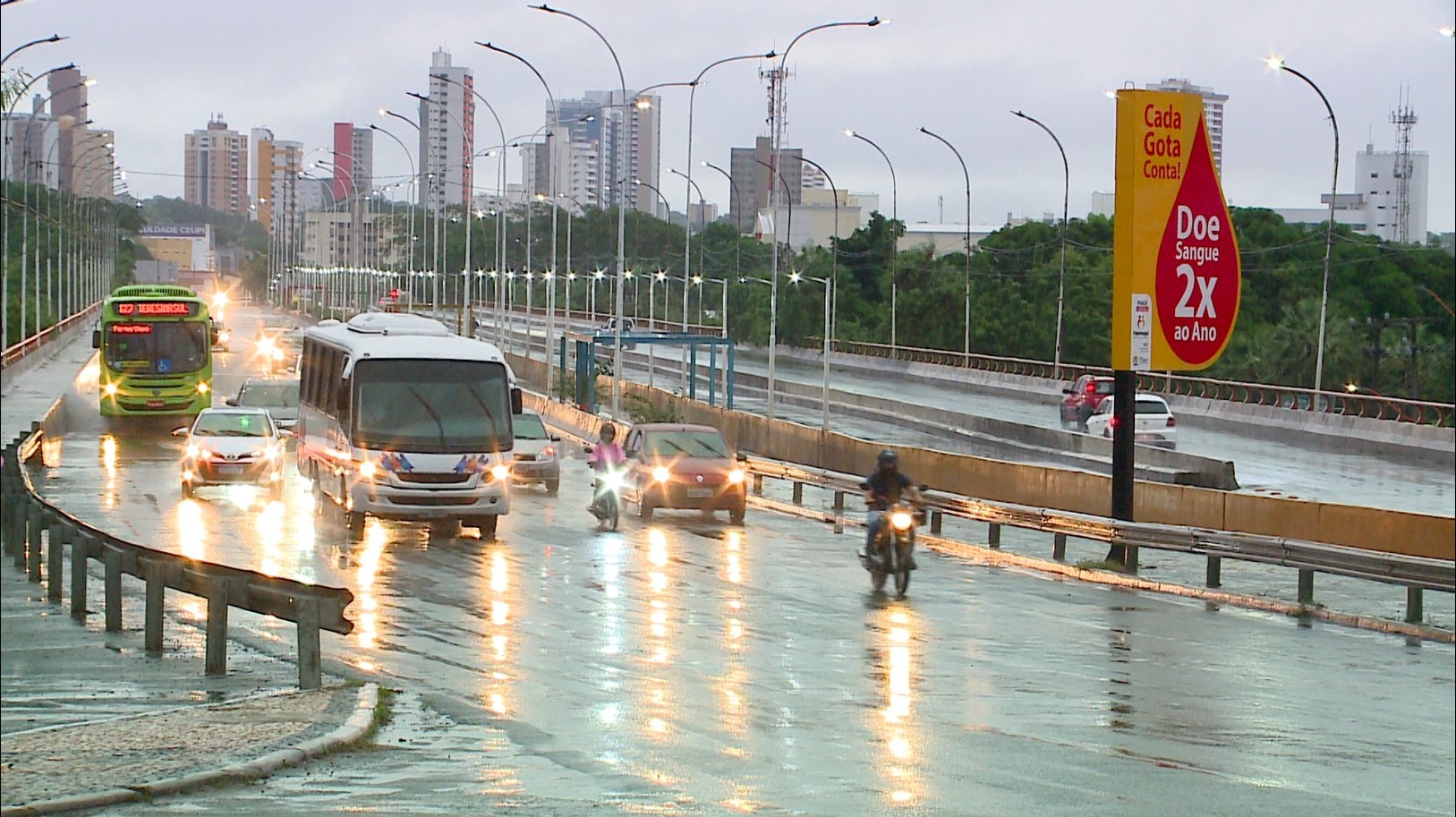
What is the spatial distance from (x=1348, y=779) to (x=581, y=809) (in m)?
4.40

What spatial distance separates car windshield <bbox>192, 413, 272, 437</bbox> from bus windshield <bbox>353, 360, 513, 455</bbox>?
332 inches

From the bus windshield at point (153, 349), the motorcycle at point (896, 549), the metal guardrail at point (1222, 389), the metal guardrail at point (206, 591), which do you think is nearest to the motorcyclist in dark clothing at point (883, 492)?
the motorcycle at point (896, 549)

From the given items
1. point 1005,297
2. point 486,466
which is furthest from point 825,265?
point 486,466

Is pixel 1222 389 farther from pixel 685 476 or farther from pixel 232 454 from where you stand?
pixel 232 454

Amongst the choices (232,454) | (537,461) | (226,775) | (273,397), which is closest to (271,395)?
(273,397)

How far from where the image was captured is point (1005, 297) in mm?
95312

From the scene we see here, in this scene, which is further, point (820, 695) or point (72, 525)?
point (72, 525)

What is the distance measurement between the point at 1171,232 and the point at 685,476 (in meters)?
9.93

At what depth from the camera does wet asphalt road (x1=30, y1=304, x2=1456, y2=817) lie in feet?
32.6

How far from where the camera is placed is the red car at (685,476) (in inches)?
1142

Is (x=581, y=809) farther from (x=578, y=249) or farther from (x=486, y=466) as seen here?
(x=578, y=249)

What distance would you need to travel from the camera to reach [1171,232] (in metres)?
21.5

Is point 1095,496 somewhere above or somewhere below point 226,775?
below

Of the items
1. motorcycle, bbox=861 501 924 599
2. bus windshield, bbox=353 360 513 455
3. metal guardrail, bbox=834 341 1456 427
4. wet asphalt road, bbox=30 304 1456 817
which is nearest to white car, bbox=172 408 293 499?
bus windshield, bbox=353 360 513 455
